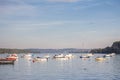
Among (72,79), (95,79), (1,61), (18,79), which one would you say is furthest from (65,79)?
(1,61)

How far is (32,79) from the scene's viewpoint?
198 feet

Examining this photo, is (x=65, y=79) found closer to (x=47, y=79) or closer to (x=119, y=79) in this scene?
(x=47, y=79)

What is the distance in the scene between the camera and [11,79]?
6075 cm

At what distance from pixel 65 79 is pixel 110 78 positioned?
9.54 m

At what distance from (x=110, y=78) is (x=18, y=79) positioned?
19013 mm

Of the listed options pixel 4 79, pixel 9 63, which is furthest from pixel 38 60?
pixel 4 79

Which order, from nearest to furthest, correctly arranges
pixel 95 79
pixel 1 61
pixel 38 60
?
pixel 95 79, pixel 1 61, pixel 38 60

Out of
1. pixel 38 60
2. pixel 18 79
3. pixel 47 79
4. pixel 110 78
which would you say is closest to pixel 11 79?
pixel 18 79

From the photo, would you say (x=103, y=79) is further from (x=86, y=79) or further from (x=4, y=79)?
(x=4, y=79)

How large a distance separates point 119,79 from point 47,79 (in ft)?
47.4

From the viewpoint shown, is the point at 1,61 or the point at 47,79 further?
the point at 1,61

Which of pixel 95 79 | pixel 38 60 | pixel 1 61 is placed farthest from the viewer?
pixel 38 60

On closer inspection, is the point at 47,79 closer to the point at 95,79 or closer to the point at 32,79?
the point at 32,79

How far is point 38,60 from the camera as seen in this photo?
144750 mm
